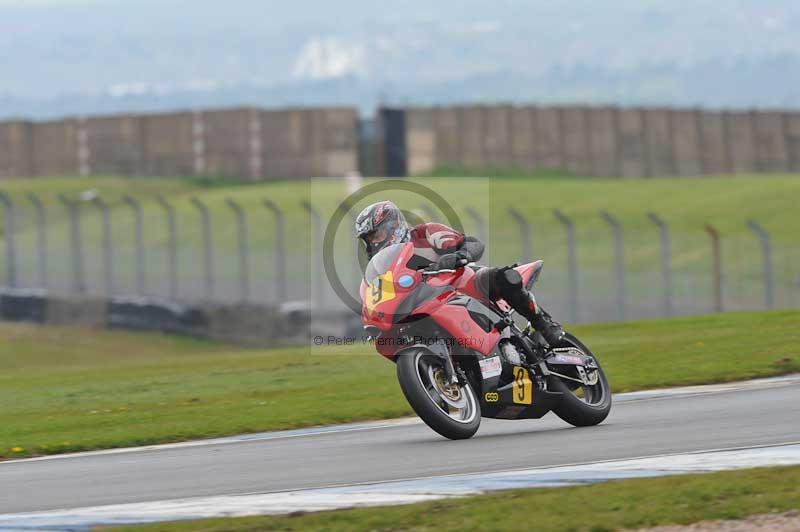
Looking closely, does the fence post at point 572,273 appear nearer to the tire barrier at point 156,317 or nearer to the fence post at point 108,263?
the tire barrier at point 156,317

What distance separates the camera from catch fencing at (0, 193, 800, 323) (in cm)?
2886

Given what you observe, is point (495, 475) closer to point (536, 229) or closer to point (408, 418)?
point (408, 418)

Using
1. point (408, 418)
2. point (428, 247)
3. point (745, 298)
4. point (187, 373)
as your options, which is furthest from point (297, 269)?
point (428, 247)

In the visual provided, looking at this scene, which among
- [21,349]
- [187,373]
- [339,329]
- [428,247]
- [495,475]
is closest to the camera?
[495,475]

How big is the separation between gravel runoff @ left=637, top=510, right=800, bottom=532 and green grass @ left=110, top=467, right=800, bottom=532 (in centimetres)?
7

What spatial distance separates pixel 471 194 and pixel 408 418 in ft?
109

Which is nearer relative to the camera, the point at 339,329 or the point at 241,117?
the point at 339,329

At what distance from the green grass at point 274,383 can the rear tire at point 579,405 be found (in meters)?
2.34

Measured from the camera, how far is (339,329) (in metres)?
31.8

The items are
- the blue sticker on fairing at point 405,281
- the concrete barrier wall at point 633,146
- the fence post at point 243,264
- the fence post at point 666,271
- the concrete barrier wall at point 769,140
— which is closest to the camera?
the blue sticker on fairing at point 405,281

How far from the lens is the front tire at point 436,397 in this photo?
1126cm

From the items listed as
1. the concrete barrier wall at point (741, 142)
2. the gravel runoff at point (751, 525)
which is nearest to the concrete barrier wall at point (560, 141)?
the concrete barrier wall at point (741, 142)

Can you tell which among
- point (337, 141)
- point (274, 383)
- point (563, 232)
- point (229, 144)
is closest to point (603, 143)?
point (337, 141)

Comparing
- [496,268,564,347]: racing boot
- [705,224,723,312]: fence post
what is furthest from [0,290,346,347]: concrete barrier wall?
[496,268,564,347]: racing boot
